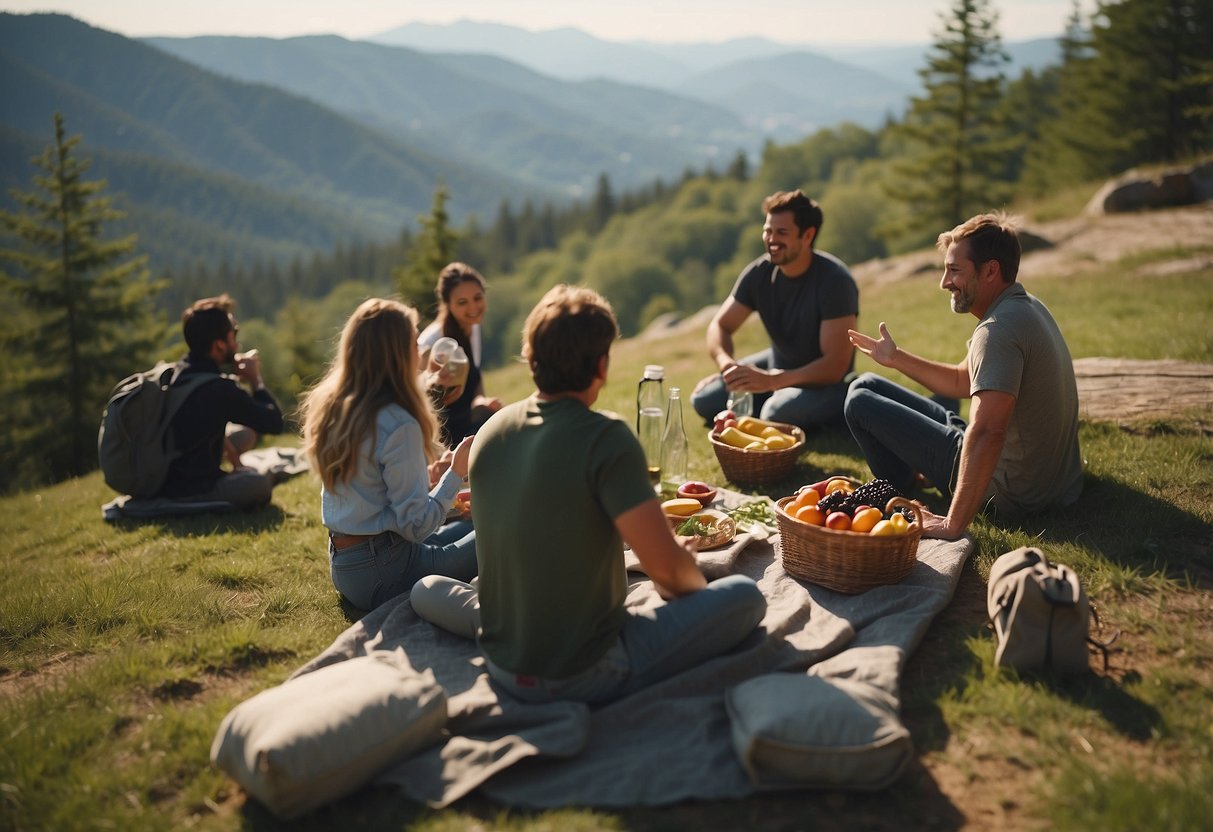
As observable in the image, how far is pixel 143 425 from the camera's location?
734cm

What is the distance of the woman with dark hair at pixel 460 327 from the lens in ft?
25.6

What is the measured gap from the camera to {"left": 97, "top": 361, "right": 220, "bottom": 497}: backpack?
724 cm

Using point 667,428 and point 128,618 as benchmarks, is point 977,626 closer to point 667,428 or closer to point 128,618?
point 667,428

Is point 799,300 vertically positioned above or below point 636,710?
above

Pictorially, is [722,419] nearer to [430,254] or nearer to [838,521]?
[838,521]

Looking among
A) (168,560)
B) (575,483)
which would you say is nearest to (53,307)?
(168,560)

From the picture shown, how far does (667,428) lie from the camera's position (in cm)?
645

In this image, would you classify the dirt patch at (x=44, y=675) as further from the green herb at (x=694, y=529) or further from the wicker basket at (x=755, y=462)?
the wicker basket at (x=755, y=462)

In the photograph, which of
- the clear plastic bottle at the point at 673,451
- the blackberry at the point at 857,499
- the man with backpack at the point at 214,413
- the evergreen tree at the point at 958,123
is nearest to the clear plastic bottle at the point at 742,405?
the clear plastic bottle at the point at 673,451

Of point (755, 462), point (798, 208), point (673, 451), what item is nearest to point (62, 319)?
point (798, 208)

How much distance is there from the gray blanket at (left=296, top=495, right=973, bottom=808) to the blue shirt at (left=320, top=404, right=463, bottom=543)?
1.65ft

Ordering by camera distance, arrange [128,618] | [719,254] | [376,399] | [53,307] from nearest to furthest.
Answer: [376,399]
[128,618]
[53,307]
[719,254]

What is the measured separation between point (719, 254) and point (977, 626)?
10520 centimetres

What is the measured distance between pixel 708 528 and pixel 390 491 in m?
2.05
